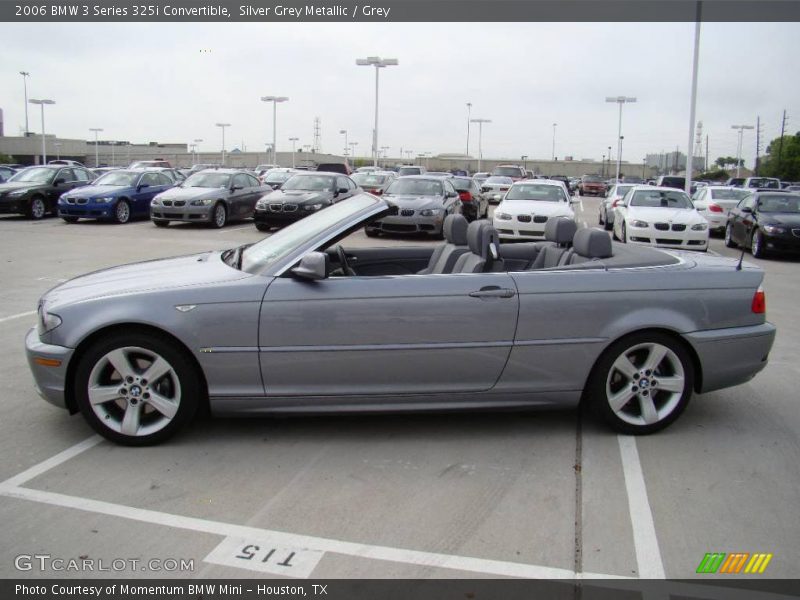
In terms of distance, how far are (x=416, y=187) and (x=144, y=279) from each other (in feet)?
45.2

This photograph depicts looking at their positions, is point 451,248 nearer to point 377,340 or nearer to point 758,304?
point 377,340

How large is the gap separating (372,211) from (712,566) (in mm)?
2732

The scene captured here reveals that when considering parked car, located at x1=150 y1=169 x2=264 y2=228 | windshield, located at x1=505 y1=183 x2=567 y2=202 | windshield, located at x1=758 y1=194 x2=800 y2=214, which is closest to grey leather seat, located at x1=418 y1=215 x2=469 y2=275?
windshield, located at x1=505 y1=183 x2=567 y2=202

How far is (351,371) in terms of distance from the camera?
167 inches

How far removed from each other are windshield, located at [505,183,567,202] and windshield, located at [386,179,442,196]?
1.79m

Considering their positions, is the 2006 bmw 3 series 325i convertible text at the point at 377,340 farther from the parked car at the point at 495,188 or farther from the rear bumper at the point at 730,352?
the parked car at the point at 495,188

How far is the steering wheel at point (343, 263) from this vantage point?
5.16 m

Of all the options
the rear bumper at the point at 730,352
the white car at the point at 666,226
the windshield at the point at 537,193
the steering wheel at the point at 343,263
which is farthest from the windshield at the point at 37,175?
the rear bumper at the point at 730,352

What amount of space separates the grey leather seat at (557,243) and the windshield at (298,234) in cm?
137

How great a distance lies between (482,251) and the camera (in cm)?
485

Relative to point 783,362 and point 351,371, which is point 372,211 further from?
point 783,362

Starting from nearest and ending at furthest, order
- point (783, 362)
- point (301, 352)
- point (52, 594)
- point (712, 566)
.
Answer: point (52, 594) → point (712, 566) → point (301, 352) → point (783, 362)

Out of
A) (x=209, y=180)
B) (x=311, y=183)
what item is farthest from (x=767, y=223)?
(x=209, y=180)

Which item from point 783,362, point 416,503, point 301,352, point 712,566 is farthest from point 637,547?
point 783,362
